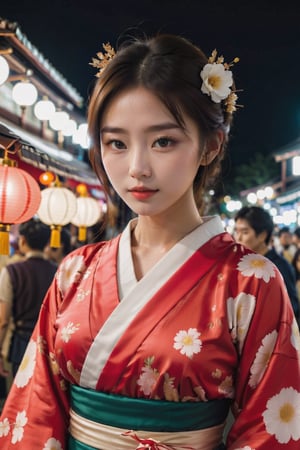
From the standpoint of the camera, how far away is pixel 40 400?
95.2 inches

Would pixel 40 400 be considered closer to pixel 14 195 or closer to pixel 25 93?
pixel 14 195

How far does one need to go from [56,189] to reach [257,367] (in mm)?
6221

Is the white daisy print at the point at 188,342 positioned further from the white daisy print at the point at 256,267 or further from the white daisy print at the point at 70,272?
the white daisy print at the point at 70,272

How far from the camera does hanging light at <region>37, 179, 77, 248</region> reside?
743cm

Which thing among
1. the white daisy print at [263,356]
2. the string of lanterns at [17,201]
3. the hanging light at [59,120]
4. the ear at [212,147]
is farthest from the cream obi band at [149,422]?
the hanging light at [59,120]

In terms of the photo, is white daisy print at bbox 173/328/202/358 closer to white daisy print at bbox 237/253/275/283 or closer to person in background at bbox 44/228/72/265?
white daisy print at bbox 237/253/275/283

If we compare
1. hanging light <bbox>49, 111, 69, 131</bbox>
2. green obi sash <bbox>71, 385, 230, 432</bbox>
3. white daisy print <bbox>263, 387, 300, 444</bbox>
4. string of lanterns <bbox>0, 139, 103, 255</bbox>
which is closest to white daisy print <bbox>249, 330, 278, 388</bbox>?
white daisy print <bbox>263, 387, 300, 444</bbox>

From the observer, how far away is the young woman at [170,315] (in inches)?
81.2

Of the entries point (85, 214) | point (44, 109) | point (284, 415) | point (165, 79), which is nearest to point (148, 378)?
point (284, 415)

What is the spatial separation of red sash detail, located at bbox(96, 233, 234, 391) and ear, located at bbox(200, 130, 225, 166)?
14.8 inches

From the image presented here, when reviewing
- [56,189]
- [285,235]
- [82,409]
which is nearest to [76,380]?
[82,409]

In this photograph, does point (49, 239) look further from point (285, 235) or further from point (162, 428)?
point (285, 235)

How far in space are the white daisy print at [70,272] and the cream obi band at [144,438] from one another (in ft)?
2.04

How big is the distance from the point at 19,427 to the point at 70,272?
0.74 m
